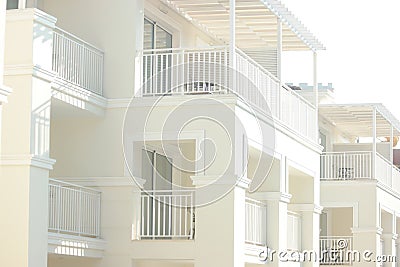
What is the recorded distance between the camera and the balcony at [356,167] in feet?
113

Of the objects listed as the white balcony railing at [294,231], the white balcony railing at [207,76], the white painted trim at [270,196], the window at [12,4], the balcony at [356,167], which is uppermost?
the window at [12,4]

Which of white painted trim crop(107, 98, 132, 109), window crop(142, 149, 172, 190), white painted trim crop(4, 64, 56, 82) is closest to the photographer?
white painted trim crop(4, 64, 56, 82)

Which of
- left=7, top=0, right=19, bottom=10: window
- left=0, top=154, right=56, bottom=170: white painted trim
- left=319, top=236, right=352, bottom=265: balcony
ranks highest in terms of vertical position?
left=7, top=0, right=19, bottom=10: window

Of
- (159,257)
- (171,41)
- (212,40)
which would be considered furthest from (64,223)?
(212,40)

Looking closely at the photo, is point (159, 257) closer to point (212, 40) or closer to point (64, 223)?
point (64, 223)

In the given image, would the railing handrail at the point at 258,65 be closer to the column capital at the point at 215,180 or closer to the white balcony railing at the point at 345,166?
the column capital at the point at 215,180

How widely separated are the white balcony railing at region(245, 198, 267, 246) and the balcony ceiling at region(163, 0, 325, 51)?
4.41 m

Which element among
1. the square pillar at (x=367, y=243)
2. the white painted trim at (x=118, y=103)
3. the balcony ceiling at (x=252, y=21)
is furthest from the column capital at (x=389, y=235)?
the white painted trim at (x=118, y=103)

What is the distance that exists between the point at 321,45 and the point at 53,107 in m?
9.35

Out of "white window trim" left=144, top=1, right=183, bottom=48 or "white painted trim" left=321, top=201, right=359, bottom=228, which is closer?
"white window trim" left=144, top=1, right=183, bottom=48

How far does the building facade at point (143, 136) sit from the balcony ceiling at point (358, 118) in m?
8.34

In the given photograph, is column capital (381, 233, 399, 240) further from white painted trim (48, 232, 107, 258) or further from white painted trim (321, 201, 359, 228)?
white painted trim (48, 232, 107, 258)

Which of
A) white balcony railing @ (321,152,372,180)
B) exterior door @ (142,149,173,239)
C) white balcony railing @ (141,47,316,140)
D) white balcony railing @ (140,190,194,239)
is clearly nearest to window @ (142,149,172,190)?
exterior door @ (142,149,173,239)

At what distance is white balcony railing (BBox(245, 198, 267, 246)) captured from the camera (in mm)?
22703
